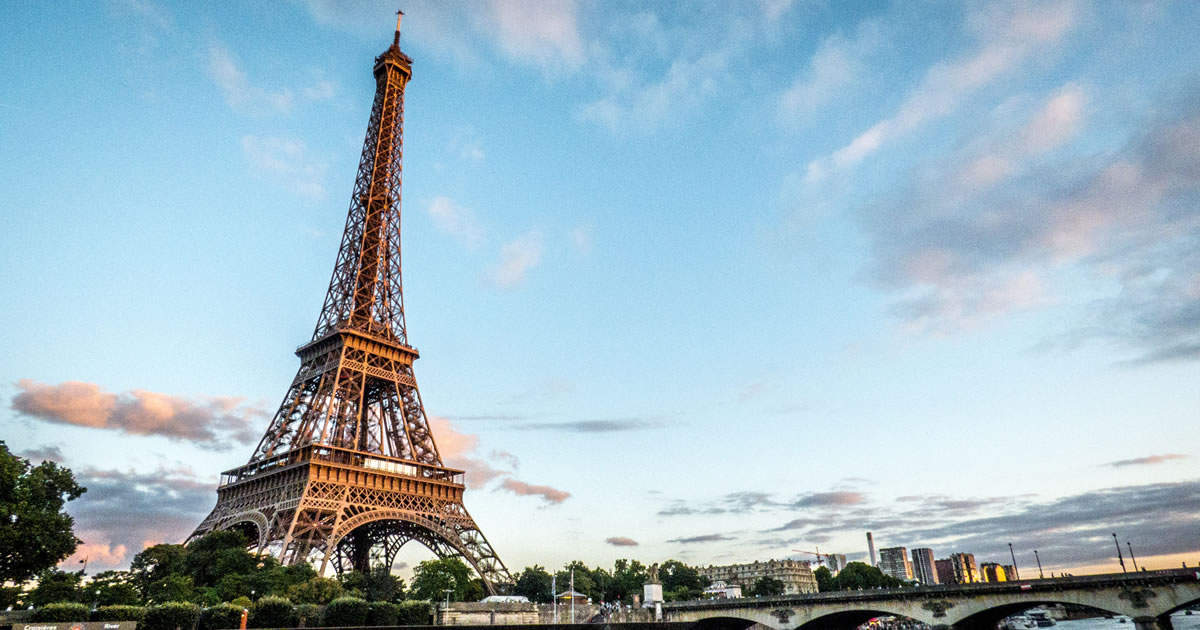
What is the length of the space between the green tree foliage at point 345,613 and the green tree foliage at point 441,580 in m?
24.2

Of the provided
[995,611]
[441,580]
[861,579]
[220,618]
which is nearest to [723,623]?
[995,611]

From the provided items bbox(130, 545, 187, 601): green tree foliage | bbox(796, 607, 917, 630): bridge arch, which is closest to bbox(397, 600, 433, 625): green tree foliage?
bbox(130, 545, 187, 601): green tree foliage

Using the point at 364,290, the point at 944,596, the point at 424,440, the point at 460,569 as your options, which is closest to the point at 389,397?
the point at 424,440

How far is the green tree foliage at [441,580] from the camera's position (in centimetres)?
6531

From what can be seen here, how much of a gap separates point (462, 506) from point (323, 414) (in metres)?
17.9

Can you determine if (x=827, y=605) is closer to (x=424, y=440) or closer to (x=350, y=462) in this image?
(x=424, y=440)

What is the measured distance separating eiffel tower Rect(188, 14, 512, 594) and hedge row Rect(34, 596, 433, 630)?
15.1m

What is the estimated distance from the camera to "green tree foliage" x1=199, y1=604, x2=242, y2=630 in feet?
124

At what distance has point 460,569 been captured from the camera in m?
68.4

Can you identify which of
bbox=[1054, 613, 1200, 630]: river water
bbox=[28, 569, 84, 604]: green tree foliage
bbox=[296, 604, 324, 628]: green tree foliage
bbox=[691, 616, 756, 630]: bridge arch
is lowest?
bbox=[1054, 613, 1200, 630]: river water

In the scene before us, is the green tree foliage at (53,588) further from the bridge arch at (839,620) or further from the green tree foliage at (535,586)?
the bridge arch at (839,620)

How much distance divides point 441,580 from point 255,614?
2707cm

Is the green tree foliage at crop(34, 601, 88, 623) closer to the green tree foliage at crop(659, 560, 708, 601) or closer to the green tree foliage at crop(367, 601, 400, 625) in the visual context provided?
the green tree foliage at crop(367, 601, 400, 625)

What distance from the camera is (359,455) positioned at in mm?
68188
